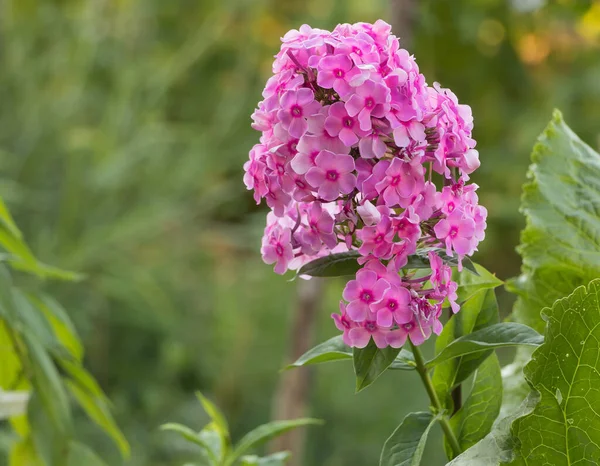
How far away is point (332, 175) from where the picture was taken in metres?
0.31

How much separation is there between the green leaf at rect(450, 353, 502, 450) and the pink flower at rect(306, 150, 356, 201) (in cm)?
14

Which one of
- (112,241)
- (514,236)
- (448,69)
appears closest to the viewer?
(112,241)

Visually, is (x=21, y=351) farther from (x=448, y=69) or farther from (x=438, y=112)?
(x=448, y=69)

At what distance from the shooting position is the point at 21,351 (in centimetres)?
51

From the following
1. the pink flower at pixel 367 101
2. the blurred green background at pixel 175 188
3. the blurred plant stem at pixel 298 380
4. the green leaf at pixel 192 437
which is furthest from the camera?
the blurred green background at pixel 175 188

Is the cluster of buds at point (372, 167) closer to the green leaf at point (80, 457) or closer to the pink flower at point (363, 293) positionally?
the pink flower at point (363, 293)

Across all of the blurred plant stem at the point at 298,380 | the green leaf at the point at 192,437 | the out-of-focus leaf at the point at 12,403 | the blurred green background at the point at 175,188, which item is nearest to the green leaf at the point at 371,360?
the green leaf at the point at 192,437

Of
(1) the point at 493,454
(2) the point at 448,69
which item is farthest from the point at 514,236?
(1) the point at 493,454

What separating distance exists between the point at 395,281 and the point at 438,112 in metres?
0.08

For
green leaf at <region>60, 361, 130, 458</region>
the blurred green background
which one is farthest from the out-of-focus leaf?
the blurred green background

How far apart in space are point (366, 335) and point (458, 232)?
58 mm

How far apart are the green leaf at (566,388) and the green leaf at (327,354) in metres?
0.08

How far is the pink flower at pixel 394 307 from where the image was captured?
12.2 inches

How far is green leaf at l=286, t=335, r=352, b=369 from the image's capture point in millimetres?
349
